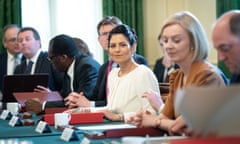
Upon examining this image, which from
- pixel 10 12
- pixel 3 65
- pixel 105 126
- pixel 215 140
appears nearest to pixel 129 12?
pixel 10 12

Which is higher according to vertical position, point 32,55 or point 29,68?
point 32,55

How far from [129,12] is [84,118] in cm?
420

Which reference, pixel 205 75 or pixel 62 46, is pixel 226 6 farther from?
pixel 205 75

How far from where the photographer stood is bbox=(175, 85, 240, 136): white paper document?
1430mm

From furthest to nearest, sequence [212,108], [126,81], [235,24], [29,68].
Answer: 1. [29,68]
2. [126,81]
3. [235,24]
4. [212,108]

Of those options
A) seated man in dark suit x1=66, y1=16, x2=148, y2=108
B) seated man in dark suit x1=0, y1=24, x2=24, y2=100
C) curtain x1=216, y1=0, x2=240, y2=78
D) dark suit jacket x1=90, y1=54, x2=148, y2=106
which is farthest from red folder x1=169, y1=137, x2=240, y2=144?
seated man in dark suit x1=0, y1=24, x2=24, y2=100

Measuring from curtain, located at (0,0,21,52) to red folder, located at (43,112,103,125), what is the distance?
3.99 metres

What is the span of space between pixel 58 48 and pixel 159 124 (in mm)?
1804

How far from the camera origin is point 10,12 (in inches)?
281

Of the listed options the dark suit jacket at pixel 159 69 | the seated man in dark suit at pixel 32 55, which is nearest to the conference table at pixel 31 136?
the seated man in dark suit at pixel 32 55

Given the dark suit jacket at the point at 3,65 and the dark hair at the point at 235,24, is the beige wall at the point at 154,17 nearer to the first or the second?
the dark suit jacket at the point at 3,65

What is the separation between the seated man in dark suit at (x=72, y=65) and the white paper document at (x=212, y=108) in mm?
2942

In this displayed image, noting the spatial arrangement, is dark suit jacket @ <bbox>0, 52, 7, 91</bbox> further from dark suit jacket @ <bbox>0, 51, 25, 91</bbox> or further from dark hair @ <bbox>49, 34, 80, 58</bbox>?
dark hair @ <bbox>49, 34, 80, 58</bbox>

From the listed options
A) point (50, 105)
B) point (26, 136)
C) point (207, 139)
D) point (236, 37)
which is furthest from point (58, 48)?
point (207, 139)
